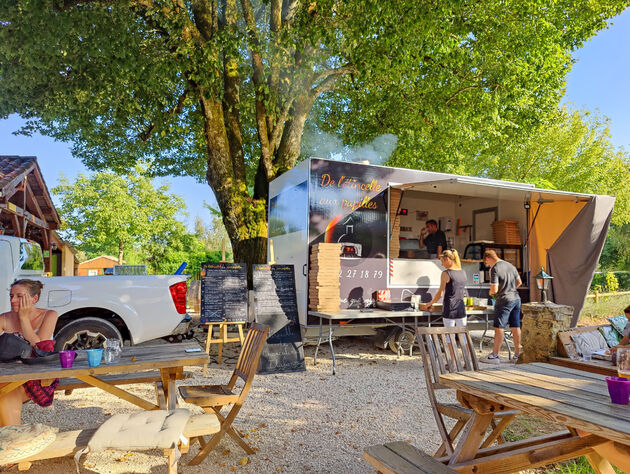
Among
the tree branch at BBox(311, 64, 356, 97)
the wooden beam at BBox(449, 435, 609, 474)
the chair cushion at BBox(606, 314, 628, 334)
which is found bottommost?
the wooden beam at BBox(449, 435, 609, 474)

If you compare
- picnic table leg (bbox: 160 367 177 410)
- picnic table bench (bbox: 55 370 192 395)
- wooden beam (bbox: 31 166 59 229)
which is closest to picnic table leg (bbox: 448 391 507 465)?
picnic table leg (bbox: 160 367 177 410)

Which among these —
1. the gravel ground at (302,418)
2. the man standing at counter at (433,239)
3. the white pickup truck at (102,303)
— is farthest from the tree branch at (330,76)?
the gravel ground at (302,418)

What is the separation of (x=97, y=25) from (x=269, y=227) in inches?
199

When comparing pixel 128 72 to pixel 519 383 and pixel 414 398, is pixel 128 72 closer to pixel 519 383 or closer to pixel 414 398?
pixel 414 398

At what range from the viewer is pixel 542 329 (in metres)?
4.48

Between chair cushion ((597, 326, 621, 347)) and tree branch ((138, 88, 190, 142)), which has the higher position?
tree branch ((138, 88, 190, 142))

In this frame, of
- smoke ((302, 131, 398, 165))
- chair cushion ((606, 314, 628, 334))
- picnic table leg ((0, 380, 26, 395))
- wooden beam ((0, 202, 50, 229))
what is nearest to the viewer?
picnic table leg ((0, 380, 26, 395))

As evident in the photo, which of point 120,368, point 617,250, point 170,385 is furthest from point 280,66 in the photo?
point 617,250

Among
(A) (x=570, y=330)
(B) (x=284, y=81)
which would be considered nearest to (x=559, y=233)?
(A) (x=570, y=330)

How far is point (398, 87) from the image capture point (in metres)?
10.3

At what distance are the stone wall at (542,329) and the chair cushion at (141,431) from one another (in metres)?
3.37

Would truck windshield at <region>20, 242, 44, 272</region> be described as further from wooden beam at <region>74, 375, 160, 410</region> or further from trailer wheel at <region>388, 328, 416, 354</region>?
trailer wheel at <region>388, 328, 416, 354</region>

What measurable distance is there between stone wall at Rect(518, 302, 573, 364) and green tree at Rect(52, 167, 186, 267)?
27398 mm

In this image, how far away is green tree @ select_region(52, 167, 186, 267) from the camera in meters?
30.0
